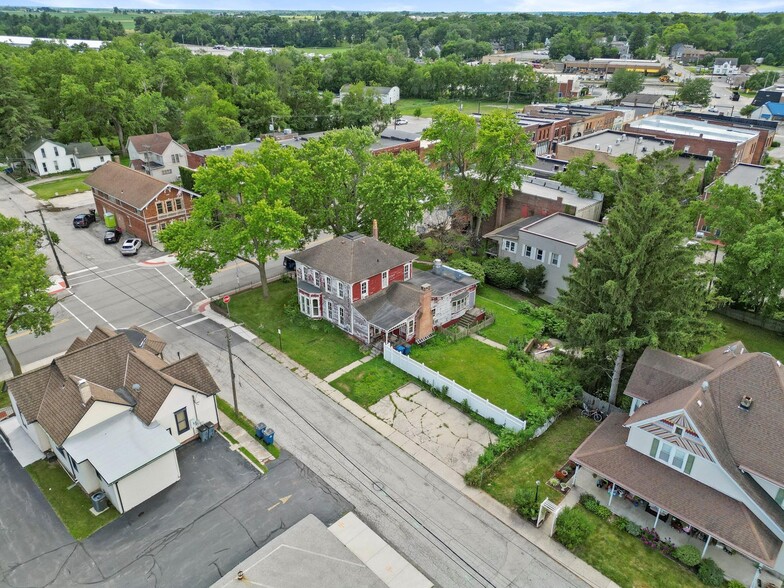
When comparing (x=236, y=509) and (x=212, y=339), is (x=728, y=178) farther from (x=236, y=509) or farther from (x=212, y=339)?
(x=236, y=509)

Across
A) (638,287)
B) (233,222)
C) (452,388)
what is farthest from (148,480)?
(638,287)

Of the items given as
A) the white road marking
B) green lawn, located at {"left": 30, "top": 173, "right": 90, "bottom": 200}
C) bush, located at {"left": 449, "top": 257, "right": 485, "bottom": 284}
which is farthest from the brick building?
bush, located at {"left": 449, "top": 257, "right": 485, "bottom": 284}

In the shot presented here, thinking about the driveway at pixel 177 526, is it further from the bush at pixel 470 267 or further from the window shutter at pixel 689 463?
the bush at pixel 470 267

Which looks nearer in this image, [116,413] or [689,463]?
[689,463]

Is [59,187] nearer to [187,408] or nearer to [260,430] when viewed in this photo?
[187,408]

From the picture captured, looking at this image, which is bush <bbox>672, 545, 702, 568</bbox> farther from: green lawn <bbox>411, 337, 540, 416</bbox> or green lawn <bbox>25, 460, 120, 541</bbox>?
green lawn <bbox>25, 460, 120, 541</bbox>

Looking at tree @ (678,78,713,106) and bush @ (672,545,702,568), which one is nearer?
bush @ (672,545,702,568)
